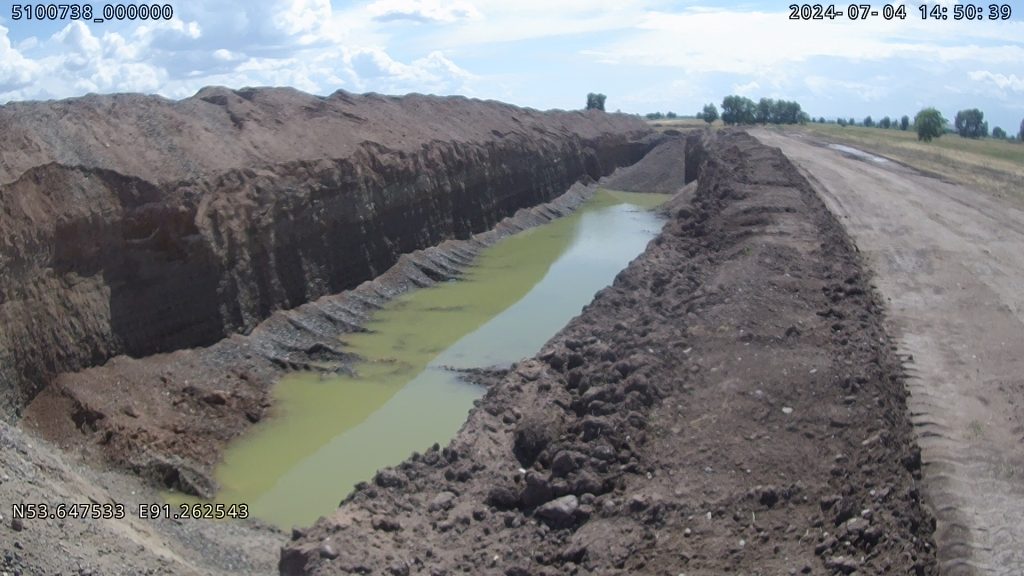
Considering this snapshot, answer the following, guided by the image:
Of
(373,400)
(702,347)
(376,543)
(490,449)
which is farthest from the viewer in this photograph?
(373,400)

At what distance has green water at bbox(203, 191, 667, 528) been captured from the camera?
45.7ft

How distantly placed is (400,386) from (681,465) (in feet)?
31.0

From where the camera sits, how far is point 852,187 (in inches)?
1096

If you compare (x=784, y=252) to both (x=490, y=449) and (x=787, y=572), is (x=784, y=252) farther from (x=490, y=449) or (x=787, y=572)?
(x=787, y=572)

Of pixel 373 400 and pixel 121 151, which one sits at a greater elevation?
pixel 121 151

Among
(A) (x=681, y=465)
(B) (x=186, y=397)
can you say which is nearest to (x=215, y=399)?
(B) (x=186, y=397)

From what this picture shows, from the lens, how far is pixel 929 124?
6494cm

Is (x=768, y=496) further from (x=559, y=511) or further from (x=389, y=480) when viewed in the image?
(x=389, y=480)

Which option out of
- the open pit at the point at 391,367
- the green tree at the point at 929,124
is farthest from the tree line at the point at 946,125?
the open pit at the point at 391,367

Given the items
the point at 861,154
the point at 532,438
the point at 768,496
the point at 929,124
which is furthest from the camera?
the point at 929,124

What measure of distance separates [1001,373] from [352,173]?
17.5m

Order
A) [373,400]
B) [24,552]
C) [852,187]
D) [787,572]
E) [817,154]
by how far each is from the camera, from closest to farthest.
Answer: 1. [787,572]
2. [24,552]
3. [373,400]
4. [852,187]
5. [817,154]

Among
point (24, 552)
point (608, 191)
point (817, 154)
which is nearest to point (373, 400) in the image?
point (24, 552)

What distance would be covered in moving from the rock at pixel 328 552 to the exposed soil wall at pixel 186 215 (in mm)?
7077
